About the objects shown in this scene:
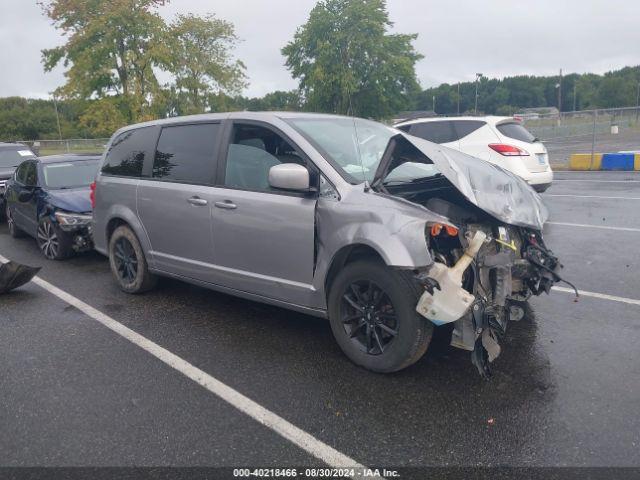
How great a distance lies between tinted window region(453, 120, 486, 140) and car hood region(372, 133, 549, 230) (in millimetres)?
6645

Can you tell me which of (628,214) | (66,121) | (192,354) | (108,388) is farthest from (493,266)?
(66,121)

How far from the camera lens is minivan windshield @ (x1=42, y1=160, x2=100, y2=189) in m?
8.30

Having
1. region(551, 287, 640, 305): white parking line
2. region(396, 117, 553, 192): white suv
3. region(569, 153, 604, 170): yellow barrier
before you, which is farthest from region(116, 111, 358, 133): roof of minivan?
region(569, 153, 604, 170): yellow barrier

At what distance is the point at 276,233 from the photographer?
4.08 meters

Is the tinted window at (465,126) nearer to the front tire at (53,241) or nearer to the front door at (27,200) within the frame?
the front tire at (53,241)

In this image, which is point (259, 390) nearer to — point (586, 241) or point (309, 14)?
point (586, 241)

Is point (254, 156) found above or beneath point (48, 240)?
above

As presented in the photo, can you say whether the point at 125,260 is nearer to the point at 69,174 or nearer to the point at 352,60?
the point at 69,174

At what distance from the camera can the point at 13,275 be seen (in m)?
5.78

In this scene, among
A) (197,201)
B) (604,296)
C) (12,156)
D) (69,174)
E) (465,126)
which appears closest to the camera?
(197,201)

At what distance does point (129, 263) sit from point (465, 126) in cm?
731

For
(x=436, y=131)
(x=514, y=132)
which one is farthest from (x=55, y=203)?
(x=514, y=132)

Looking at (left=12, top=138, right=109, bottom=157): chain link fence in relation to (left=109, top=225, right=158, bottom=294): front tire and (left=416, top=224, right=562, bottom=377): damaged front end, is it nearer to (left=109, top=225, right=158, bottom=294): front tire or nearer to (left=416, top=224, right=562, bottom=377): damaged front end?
(left=109, top=225, right=158, bottom=294): front tire

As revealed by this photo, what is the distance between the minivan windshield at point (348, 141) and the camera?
160 inches
